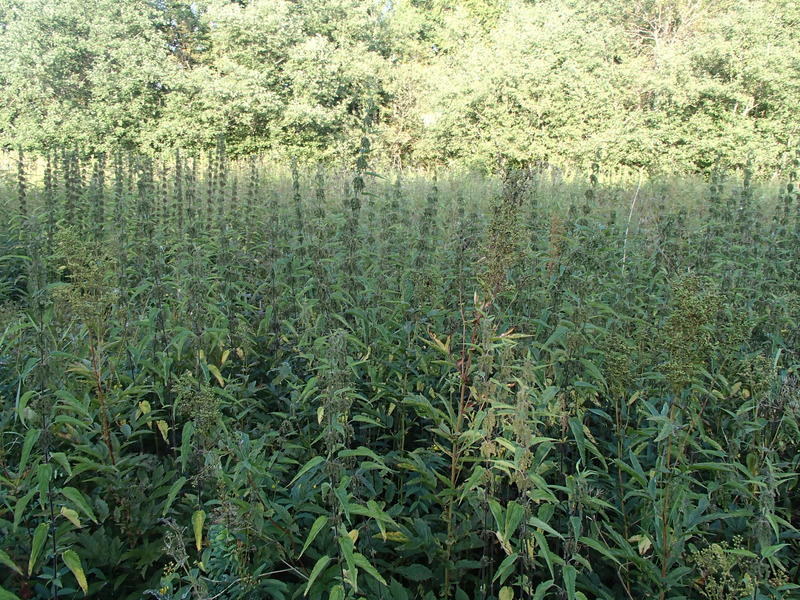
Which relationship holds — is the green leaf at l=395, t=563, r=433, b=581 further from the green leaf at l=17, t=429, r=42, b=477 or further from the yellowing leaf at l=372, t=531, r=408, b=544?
the green leaf at l=17, t=429, r=42, b=477

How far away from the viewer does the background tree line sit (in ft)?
66.6

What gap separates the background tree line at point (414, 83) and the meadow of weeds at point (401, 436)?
17.9m

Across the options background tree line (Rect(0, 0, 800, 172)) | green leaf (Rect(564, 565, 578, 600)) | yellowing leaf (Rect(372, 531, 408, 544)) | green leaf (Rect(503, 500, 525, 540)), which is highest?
background tree line (Rect(0, 0, 800, 172))

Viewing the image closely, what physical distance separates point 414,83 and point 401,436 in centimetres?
2627

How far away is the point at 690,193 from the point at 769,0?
17136 millimetres

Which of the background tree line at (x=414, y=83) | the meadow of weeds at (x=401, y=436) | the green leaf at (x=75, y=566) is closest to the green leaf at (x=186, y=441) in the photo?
the meadow of weeds at (x=401, y=436)

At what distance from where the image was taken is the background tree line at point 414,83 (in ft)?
66.6

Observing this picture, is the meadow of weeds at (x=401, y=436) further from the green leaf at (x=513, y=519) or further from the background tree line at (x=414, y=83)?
the background tree line at (x=414, y=83)

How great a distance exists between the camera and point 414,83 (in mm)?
26250

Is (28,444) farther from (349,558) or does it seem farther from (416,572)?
(416,572)

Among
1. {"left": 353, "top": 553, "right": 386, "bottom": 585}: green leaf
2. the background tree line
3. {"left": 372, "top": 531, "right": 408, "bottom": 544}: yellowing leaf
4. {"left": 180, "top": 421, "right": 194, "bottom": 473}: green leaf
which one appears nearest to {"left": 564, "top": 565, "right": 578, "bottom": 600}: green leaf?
{"left": 353, "top": 553, "right": 386, "bottom": 585}: green leaf

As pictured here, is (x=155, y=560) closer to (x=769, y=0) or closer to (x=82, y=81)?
(x=769, y=0)

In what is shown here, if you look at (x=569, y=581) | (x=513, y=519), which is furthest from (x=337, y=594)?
(x=569, y=581)

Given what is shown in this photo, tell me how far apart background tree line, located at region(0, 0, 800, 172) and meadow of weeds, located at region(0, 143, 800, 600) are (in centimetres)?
1786
